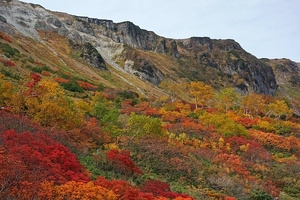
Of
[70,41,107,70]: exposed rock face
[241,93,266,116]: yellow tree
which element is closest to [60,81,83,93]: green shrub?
[241,93,266,116]: yellow tree

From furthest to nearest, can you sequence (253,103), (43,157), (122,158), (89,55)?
(89,55) < (253,103) < (122,158) < (43,157)

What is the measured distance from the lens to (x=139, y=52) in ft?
412

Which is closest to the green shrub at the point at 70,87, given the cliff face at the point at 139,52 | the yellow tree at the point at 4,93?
the yellow tree at the point at 4,93

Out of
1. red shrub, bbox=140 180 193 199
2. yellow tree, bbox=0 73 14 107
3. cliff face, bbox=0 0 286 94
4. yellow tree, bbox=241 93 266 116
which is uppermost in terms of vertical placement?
cliff face, bbox=0 0 286 94

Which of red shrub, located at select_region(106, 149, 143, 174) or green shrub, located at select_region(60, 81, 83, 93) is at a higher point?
green shrub, located at select_region(60, 81, 83, 93)

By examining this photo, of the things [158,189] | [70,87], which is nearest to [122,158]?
[158,189]

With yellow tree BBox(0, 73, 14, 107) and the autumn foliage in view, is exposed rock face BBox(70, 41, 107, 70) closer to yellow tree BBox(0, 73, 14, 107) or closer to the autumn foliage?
the autumn foliage

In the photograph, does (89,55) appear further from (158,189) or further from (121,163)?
(158,189)

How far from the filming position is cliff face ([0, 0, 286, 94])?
294 ft

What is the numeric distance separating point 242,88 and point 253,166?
140488 millimetres

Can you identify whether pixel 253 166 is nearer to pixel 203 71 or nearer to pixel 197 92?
pixel 197 92

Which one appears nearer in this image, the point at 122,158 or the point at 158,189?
the point at 158,189

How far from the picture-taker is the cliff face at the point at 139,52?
89594 mm

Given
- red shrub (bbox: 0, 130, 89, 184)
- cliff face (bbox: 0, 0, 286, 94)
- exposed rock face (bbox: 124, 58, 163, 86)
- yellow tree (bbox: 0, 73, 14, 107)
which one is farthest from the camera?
exposed rock face (bbox: 124, 58, 163, 86)
